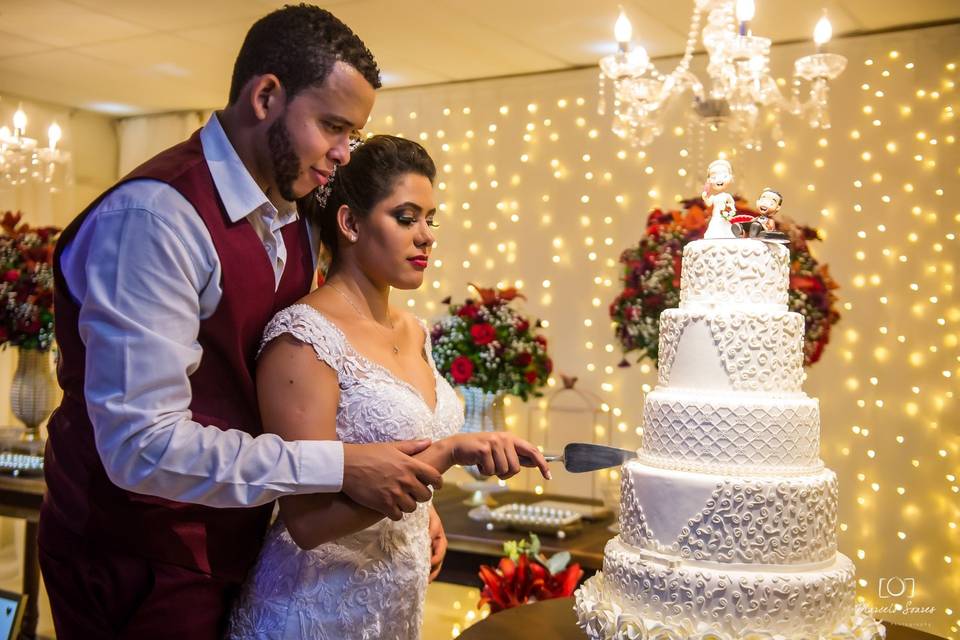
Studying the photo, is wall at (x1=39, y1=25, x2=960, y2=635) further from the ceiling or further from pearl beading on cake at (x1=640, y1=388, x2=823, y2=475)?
pearl beading on cake at (x1=640, y1=388, x2=823, y2=475)

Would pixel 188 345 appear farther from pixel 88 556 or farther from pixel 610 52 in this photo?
pixel 610 52

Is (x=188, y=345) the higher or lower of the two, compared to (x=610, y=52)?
lower

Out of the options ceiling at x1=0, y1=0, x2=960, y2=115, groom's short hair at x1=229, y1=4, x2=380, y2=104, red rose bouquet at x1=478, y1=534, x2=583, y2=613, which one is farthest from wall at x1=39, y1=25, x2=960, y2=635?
groom's short hair at x1=229, y1=4, x2=380, y2=104

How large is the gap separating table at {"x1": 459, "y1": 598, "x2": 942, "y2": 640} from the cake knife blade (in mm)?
402

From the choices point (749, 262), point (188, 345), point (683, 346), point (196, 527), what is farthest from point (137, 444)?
point (749, 262)

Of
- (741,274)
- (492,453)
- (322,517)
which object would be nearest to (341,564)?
(322,517)

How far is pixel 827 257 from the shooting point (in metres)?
5.22

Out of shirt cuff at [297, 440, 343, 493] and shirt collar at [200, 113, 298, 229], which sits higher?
shirt collar at [200, 113, 298, 229]

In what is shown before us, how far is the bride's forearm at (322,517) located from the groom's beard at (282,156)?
636 mm

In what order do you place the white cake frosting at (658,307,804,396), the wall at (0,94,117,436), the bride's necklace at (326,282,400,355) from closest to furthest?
the white cake frosting at (658,307,804,396)
the bride's necklace at (326,282,400,355)
the wall at (0,94,117,436)

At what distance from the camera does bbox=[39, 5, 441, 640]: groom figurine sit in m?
1.71

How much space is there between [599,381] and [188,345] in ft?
14.4

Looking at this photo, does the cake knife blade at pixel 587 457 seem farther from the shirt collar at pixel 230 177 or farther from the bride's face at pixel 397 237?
the shirt collar at pixel 230 177

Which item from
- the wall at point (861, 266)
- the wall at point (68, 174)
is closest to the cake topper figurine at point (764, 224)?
the wall at point (861, 266)
